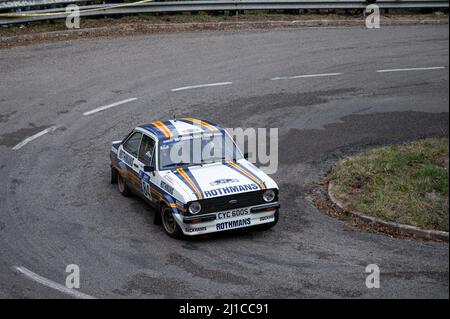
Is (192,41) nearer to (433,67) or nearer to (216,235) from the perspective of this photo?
(433,67)

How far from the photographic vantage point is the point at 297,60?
2194cm

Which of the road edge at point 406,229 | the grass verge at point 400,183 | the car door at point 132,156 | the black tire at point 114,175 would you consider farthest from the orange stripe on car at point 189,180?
the grass verge at point 400,183

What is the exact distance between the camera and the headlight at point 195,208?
11273 millimetres

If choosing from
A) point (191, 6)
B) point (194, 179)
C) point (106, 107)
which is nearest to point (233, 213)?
point (194, 179)

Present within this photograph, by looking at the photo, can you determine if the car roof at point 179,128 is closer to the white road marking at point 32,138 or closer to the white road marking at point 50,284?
the white road marking at point 50,284

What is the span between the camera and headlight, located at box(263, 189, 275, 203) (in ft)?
38.4

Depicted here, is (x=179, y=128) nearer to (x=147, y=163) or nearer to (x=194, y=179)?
(x=147, y=163)

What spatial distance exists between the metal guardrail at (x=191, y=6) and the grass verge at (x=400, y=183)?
469 inches

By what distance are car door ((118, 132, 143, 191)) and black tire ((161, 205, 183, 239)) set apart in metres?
1.22
